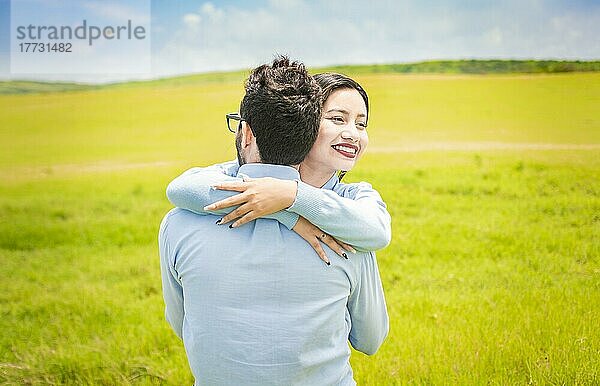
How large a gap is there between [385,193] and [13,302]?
2517 millimetres

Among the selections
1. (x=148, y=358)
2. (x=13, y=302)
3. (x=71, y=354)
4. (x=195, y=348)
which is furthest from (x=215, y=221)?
(x=13, y=302)

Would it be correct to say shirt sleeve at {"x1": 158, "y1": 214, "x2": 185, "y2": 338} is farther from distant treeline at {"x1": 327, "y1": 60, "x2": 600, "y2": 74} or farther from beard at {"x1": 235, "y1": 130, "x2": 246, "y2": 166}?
distant treeline at {"x1": 327, "y1": 60, "x2": 600, "y2": 74}

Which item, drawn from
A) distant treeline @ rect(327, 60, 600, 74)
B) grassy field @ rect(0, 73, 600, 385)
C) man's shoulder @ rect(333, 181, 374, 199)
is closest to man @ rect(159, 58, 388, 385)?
man's shoulder @ rect(333, 181, 374, 199)

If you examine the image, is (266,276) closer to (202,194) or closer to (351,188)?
(202,194)

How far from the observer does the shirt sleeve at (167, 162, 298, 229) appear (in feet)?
3.85

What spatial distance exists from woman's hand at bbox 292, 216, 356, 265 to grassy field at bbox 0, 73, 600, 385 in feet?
4.17

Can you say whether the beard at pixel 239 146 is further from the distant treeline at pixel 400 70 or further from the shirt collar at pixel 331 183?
the distant treeline at pixel 400 70

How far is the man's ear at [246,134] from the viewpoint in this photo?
3.91 feet

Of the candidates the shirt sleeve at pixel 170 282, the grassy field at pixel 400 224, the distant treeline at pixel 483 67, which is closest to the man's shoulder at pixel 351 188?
the shirt sleeve at pixel 170 282

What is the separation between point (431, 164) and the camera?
5211mm

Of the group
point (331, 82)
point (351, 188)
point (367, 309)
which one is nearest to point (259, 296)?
point (367, 309)

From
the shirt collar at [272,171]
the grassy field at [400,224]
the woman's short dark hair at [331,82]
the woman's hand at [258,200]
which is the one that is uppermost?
the woman's short dark hair at [331,82]

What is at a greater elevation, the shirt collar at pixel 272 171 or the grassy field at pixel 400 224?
the shirt collar at pixel 272 171

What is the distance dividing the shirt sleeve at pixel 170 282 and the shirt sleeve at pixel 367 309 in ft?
1.16
